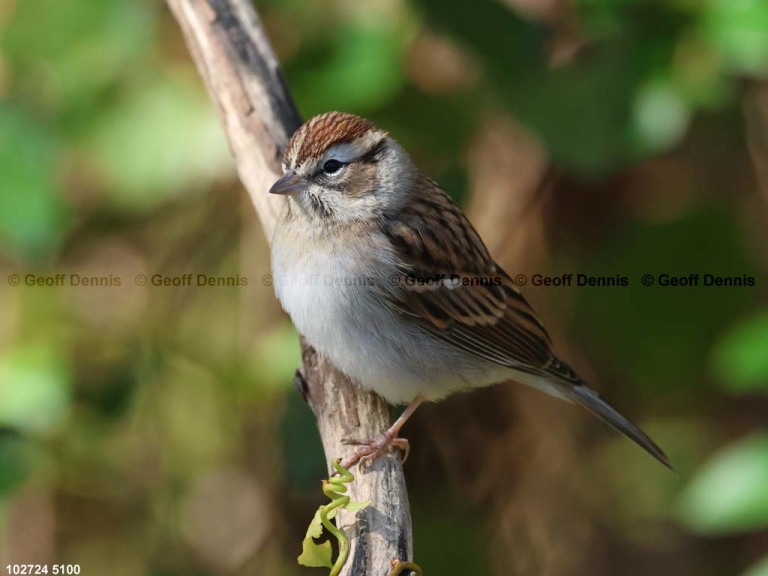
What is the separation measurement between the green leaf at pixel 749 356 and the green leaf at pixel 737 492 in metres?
0.13

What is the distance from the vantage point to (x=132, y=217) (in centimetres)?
281

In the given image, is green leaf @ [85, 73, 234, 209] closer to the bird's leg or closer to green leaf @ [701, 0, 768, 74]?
the bird's leg

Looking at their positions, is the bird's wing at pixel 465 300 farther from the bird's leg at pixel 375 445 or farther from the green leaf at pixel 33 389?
the green leaf at pixel 33 389

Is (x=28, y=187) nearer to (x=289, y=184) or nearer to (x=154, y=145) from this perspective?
(x=154, y=145)

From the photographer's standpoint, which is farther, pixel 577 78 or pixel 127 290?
pixel 127 290

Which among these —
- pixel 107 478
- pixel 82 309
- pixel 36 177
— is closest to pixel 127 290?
pixel 82 309

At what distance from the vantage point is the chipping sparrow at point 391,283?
1996 millimetres

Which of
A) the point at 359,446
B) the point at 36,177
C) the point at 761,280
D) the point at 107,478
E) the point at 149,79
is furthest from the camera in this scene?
the point at 761,280

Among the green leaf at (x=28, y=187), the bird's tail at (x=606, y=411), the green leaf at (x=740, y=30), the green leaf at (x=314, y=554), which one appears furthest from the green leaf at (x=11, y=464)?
the green leaf at (x=740, y=30)

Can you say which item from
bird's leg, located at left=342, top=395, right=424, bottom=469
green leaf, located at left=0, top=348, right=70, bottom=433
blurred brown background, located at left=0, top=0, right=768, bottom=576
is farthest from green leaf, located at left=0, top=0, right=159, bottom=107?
bird's leg, located at left=342, top=395, right=424, bottom=469

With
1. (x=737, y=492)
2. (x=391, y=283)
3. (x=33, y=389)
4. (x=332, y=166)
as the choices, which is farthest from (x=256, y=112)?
(x=737, y=492)

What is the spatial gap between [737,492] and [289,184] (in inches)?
46.6

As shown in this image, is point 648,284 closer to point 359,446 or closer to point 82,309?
point 359,446

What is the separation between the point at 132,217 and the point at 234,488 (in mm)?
980
